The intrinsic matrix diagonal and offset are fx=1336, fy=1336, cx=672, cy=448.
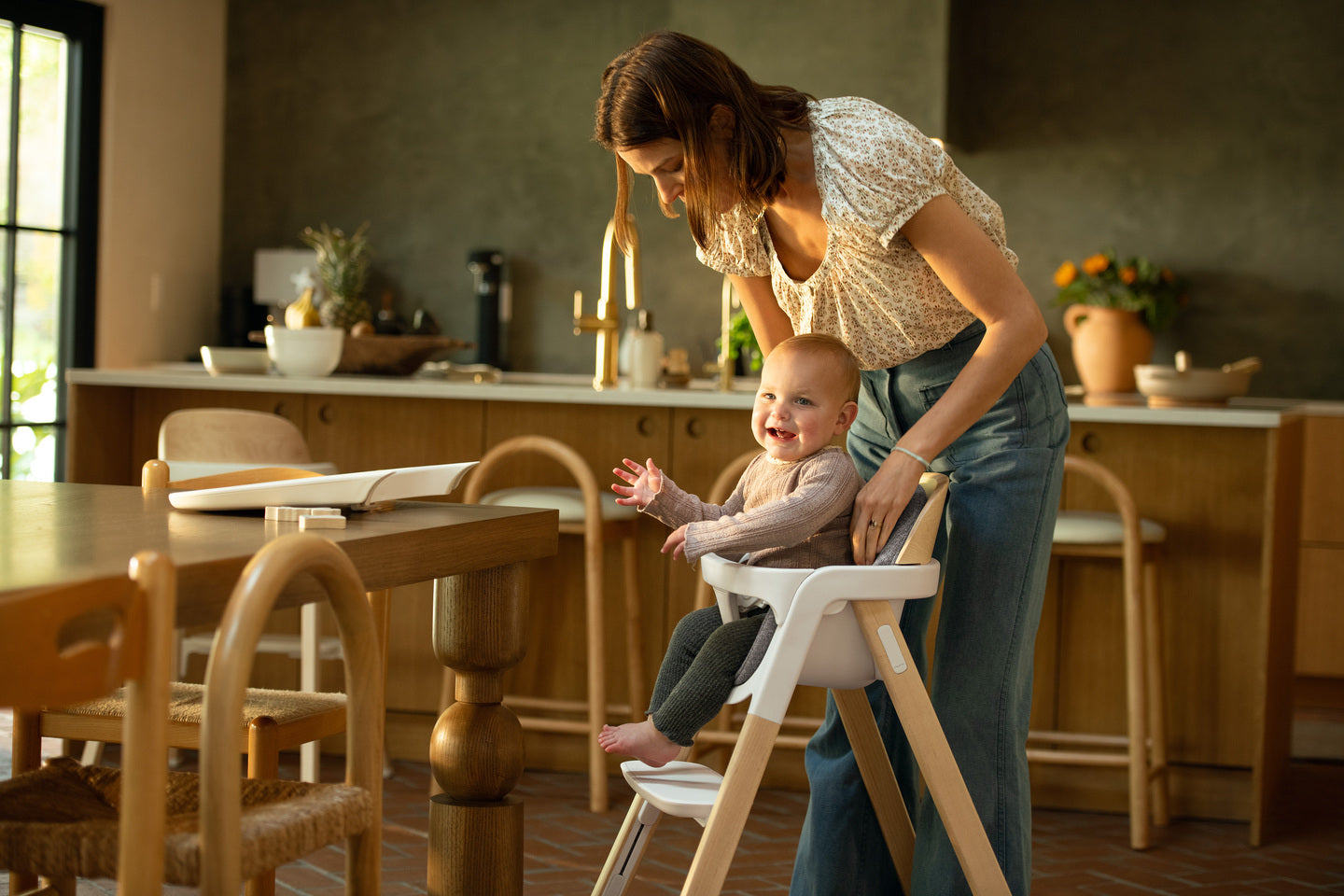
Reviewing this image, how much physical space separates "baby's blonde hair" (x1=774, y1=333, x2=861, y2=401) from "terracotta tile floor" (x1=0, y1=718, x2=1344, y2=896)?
3.99ft

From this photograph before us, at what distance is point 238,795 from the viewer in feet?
3.53

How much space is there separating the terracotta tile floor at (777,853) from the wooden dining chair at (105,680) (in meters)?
1.40

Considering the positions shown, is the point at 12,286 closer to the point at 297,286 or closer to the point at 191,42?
the point at 297,286

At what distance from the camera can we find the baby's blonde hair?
174 cm

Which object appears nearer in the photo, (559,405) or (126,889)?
(126,889)

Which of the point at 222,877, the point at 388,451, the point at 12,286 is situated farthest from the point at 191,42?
the point at 222,877

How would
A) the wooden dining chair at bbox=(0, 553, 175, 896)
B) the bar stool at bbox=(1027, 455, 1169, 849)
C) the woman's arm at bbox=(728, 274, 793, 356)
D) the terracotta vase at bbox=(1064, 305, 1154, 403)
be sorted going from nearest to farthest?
the wooden dining chair at bbox=(0, 553, 175, 896), the woman's arm at bbox=(728, 274, 793, 356), the bar stool at bbox=(1027, 455, 1169, 849), the terracotta vase at bbox=(1064, 305, 1154, 403)

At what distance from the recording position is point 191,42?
18.4ft

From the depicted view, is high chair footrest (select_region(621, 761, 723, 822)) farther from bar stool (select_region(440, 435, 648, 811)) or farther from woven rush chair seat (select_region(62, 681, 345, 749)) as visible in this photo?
bar stool (select_region(440, 435, 648, 811))

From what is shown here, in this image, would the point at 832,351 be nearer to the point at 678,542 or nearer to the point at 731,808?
the point at 678,542

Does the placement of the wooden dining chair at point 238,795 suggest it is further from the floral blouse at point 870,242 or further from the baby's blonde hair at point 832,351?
the floral blouse at point 870,242

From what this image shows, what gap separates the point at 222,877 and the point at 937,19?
14.4ft

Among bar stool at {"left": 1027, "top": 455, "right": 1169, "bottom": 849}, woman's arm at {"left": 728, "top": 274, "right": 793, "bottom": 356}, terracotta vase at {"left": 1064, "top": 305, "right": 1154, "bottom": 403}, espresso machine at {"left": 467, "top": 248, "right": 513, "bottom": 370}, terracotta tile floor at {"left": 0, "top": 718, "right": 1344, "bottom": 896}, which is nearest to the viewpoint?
woman's arm at {"left": 728, "top": 274, "right": 793, "bottom": 356}

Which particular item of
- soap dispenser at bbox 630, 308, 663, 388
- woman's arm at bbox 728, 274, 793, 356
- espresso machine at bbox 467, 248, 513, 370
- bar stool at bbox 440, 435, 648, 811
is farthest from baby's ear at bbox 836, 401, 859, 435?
espresso machine at bbox 467, 248, 513, 370
